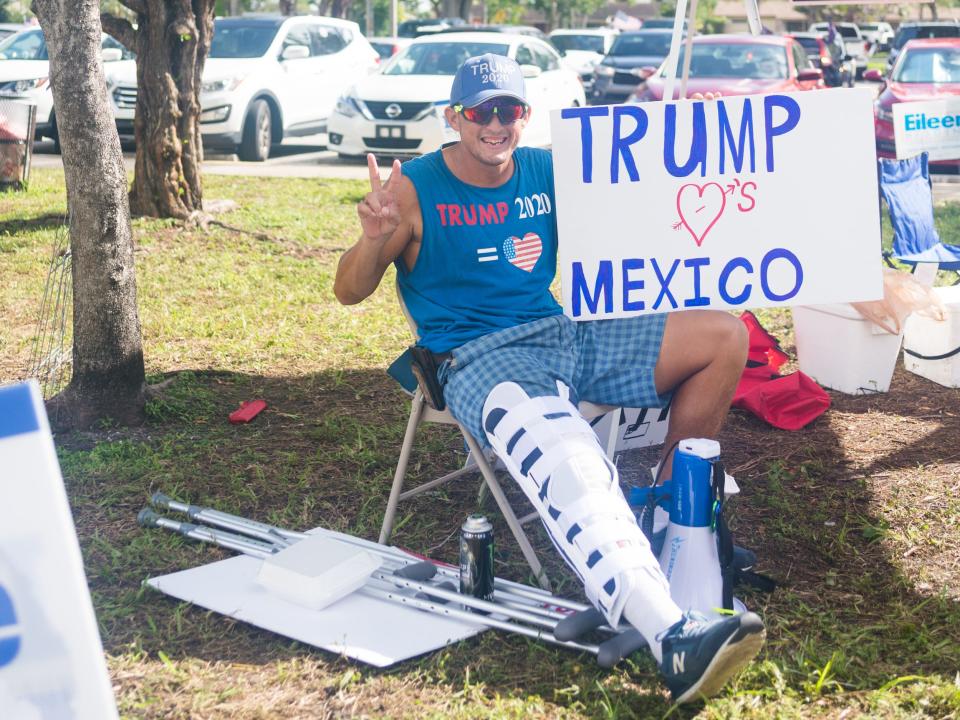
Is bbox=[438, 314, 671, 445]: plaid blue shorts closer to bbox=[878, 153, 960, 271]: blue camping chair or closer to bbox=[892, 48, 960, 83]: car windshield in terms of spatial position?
bbox=[878, 153, 960, 271]: blue camping chair

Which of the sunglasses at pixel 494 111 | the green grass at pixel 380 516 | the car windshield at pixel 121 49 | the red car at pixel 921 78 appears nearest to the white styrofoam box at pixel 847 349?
the green grass at pixel 380 516

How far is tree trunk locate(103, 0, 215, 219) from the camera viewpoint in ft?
26.0

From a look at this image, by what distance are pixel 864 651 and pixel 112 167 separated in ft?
10.7

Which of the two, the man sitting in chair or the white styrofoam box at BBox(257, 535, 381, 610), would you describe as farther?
the man sitting in chair

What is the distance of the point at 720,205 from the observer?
374 centimetres

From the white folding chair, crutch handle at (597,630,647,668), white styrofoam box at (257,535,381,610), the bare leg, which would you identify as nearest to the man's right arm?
the white folding chair

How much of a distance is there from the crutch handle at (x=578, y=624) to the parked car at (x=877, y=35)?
45.2m

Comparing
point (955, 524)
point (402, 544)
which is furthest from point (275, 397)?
point (955, 524)

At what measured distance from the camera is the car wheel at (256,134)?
12734 mm

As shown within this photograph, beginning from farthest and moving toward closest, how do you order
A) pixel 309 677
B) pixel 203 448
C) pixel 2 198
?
pixel 2 198
pixel 203 448
pixel 309 677

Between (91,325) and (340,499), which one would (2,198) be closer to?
(91,325)

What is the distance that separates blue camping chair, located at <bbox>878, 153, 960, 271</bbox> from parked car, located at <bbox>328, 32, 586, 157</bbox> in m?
5.48

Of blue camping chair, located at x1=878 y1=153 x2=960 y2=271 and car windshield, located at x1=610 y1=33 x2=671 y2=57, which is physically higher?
car windshield, located at x1=610 y1=33 x2=671 y2=57

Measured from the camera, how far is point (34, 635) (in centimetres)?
174
